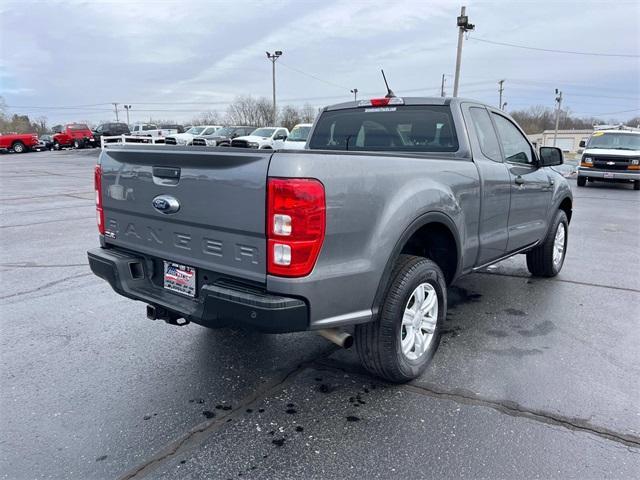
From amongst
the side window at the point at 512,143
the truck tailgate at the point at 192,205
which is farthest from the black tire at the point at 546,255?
the truck tailgate at the point at 192,205

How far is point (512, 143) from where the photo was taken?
4766mm

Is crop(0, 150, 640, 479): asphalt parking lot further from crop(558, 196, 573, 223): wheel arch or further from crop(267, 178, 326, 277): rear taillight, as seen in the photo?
crop(558, 196, 573, 223): wheel arch

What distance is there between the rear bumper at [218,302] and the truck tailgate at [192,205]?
10 centimetres

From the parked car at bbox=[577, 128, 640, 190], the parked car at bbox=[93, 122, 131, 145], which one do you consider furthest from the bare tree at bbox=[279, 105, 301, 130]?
the parked car at bbox=[577, 128, 640, 190]

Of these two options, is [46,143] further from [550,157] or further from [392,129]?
[550,157]

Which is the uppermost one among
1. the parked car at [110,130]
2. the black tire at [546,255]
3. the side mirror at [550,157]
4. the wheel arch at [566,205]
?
the parked car at [110,130]

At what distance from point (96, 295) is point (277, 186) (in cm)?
342

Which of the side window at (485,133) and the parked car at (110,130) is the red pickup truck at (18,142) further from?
the side window at (485,133)

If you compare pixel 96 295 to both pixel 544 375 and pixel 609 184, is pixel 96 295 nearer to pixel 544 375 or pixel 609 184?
pixel 544 375

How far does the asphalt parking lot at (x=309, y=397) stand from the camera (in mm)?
2496

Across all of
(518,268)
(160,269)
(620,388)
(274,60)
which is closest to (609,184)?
(518,268)

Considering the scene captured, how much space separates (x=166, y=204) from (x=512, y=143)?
11.1 feet

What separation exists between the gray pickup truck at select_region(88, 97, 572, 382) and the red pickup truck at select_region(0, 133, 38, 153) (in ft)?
135

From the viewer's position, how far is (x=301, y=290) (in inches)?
98.9
